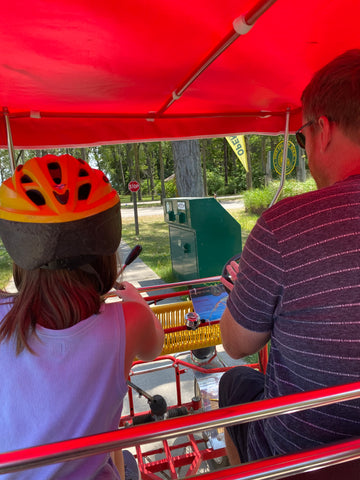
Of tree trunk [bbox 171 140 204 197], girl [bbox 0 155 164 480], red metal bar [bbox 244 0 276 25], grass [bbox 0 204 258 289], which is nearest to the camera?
girl [bbox 0 155 164 480]

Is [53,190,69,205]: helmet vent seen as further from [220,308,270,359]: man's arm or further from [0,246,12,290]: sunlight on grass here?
[0,246,12,290]: sunlight on grass

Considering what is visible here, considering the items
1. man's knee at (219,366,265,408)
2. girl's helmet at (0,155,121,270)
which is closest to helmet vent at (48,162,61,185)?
girl's helmet at (0,155,121,270)

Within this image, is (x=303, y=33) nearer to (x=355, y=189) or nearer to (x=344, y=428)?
(x=355, y=189)

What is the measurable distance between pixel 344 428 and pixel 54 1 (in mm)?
1762

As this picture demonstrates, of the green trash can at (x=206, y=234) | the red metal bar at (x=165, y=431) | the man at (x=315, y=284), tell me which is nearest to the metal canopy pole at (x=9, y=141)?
the man at (x=315, y=284)

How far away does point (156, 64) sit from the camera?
199cm

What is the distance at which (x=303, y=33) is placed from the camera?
1.65 metres

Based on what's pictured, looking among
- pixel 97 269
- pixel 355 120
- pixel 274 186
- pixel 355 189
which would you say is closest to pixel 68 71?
pixel 97 269

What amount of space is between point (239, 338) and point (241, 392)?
23.4 inches

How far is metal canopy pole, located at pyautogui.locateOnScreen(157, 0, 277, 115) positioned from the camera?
4.38 feet

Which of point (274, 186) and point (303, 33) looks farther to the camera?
point (274, 186)

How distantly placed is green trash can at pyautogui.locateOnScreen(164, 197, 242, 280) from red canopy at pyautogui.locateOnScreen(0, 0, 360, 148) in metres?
3.29

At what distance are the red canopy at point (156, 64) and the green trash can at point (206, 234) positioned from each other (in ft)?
10.8

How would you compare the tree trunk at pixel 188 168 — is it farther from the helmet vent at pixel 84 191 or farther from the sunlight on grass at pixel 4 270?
the helmet vent at pixel 84 191
